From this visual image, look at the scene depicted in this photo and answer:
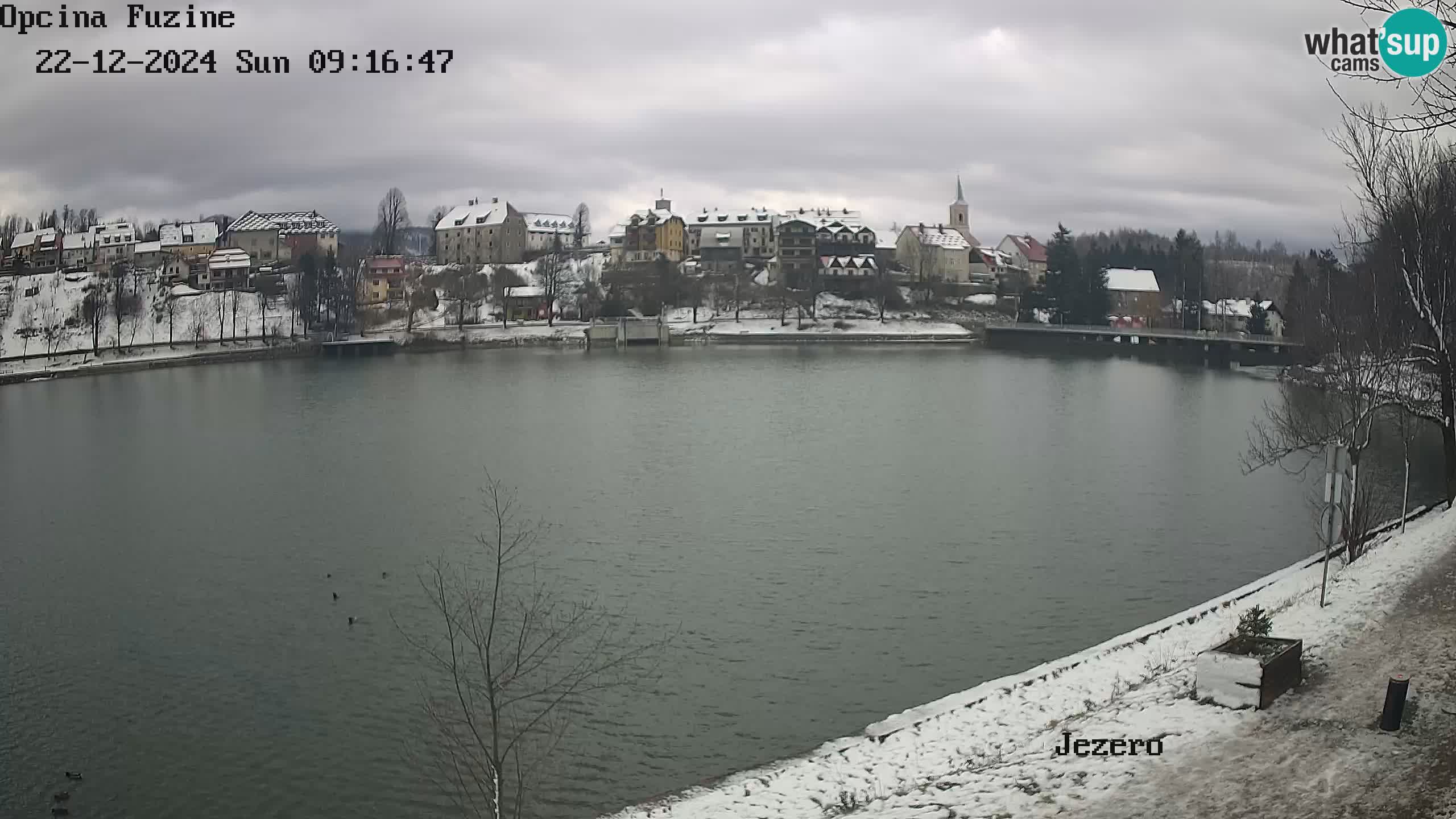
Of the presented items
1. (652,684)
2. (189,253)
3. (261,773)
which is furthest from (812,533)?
(189,253)

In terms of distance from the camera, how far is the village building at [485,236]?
334 feet

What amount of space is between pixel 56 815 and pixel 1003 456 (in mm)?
22835

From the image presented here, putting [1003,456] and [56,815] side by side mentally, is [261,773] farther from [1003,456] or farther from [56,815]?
[1003,456]

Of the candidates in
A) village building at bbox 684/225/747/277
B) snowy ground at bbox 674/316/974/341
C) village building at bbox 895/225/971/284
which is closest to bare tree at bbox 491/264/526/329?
snowy ground at bbox 674/316/974/341

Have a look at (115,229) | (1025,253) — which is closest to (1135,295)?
(1025,253)

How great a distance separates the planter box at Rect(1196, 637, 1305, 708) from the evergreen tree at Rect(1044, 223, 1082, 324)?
240ft

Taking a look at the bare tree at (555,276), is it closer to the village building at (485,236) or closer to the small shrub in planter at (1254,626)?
the village building at (485,236)

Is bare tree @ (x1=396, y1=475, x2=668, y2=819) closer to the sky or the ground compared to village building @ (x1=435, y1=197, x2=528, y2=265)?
closer to the ground

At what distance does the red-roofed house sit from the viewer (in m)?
117

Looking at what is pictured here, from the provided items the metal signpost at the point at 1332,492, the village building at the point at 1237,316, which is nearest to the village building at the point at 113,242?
the village building at the point at 1237,316

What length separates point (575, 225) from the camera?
112125mm

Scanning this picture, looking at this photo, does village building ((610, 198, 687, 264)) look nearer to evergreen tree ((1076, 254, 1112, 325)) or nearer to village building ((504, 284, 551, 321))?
village building ((504, 284, 551, 321))

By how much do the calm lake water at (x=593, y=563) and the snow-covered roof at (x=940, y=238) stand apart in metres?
61.8

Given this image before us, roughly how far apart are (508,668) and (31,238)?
93.7 metres
